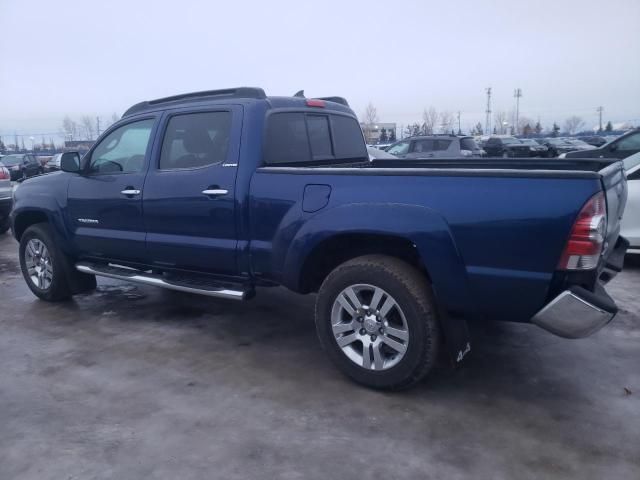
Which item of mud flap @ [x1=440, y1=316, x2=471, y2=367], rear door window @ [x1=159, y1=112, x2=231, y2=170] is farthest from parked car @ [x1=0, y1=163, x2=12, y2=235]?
mud flap @ [x1=440, y1=316, x2=471, y2=367]

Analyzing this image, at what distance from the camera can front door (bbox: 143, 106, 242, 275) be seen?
4.30 meters

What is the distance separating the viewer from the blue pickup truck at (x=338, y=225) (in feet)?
10.1

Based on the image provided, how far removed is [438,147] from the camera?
16734 millimetres

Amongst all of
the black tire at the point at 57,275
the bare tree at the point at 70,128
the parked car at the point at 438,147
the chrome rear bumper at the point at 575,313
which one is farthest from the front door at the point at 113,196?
the bare tree at the point at 70,128

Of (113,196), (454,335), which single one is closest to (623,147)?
(454,335)

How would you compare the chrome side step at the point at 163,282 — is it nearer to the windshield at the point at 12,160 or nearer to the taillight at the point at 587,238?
the taillight at the point at 587,238

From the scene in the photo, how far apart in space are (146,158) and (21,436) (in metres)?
2.48

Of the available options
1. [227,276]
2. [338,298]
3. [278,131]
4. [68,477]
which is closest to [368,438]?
[338,298]

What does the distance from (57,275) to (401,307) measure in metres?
3.92

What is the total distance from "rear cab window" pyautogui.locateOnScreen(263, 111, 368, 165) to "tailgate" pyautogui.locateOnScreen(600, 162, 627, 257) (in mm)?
2286

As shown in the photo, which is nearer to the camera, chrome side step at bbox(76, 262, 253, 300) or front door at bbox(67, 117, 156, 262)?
chrome side step at bbox(76, 262, 253, 300)

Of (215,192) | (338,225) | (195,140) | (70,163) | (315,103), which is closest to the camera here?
(338,225)

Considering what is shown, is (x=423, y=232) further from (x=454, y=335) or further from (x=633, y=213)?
(x=633, y=213)

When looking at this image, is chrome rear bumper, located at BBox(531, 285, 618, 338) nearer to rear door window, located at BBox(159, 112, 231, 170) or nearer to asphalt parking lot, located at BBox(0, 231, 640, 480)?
asphalt parking lot, located at BBox(0, 231, 640, 480)
